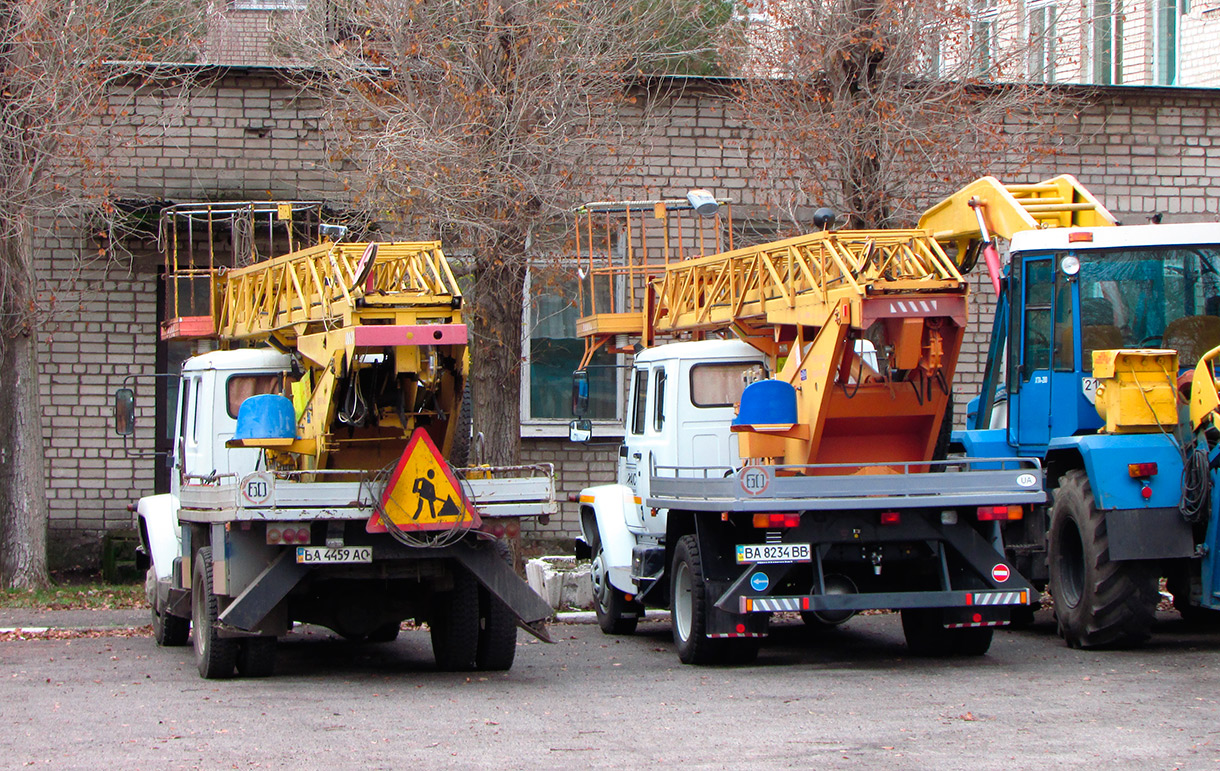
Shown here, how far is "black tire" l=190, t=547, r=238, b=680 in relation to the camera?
10281 mm

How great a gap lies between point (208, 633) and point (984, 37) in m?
10.8

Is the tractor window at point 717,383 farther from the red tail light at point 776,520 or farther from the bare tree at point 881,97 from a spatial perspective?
the bare tree at point 881,97

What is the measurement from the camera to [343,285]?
1017 cm

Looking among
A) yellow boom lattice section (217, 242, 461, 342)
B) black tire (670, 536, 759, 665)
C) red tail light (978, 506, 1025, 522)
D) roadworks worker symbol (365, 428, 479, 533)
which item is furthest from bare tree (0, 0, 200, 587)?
red tail light (978, 506, 1025, 522)

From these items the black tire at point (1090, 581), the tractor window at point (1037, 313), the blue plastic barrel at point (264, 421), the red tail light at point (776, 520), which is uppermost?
the tractor window at point (1037, 313)


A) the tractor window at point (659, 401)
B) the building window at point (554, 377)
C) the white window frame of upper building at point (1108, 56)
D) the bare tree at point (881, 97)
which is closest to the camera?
the tractor window at point (659, 401)

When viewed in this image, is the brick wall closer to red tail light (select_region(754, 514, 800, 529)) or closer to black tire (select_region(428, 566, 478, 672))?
black tire (select_region(428, 566, 478, 672))

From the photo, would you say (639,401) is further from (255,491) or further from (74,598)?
(74,598)

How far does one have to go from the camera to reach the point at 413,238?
15.5 m

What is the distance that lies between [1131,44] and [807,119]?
10.8m

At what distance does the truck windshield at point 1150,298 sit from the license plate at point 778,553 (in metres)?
3.09

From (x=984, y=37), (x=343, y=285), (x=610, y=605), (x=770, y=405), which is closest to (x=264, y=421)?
(x=343, y=285)

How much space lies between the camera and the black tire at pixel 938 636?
36.3 ft

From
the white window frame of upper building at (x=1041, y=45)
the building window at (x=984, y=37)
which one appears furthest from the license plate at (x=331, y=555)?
the white window frame of upper building at (x=1041, y=45)
